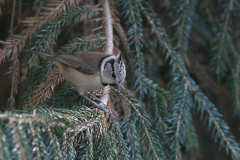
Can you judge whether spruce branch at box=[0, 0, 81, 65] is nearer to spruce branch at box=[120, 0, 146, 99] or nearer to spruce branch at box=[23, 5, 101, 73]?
spruce branch at box=[23, 5, 101, 73]

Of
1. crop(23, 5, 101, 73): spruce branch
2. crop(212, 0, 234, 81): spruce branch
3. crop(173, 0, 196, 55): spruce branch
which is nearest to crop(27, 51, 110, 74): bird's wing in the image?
crop(23, 5, 101, 73): spruce branch

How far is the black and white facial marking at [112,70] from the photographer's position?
1.51 metres

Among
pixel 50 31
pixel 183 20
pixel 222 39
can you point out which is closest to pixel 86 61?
pixel 50 31

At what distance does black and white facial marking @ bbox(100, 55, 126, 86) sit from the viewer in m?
1.51

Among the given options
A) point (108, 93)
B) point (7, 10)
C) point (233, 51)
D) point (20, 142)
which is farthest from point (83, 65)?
point (233, 51)

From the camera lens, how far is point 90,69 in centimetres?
167

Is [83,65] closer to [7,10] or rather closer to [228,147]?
[7,10]

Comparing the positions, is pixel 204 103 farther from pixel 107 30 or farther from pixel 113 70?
pixel 107 30

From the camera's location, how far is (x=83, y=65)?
1664 mm

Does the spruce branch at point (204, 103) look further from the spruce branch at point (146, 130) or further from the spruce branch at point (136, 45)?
the spruce branch at point (146, 130)

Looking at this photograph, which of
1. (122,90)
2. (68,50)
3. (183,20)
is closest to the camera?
(122,90)

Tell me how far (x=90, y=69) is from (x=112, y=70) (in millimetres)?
169

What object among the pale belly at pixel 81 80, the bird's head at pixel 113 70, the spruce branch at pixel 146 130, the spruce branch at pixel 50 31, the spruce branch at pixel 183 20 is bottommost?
the spruce branch at pixel 146 130

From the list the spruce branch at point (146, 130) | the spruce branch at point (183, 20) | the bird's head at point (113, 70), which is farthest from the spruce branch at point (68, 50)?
the spruce branch at point (183, 20)
